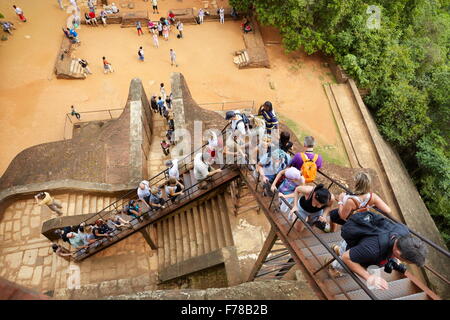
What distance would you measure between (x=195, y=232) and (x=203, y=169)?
108 inches

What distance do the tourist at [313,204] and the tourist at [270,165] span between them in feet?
A: 3.10

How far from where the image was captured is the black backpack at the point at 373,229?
332 centimetres

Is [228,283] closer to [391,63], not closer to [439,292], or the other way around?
[439,292]

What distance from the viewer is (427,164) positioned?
1312cm

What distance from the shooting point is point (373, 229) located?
3432 millimetres

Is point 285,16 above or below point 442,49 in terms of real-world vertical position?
above

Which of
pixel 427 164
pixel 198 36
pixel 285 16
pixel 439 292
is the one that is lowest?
pixel 439 292

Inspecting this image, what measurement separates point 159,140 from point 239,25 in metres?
9.71

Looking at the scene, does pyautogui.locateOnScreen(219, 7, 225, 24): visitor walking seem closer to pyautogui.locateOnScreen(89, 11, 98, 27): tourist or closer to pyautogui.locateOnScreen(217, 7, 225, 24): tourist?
pyautogui.locateOnScreen(217, 7, 225, 24): tourist

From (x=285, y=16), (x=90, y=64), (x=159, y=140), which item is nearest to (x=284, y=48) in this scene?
(x=285, y=16)

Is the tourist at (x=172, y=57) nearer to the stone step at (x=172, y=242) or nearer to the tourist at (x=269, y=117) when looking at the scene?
the stone step at (x=172, y=242)

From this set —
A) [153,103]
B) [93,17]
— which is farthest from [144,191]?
[93,17]

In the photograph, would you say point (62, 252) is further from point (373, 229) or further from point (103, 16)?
point (103, 16)

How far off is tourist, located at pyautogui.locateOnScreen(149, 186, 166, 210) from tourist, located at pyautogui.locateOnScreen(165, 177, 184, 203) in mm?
244
